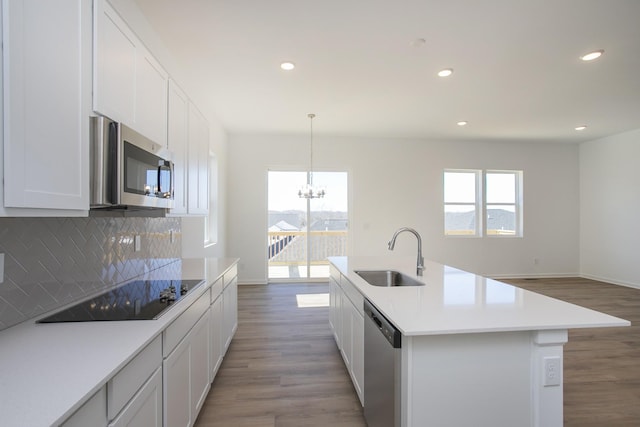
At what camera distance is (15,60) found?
890 millimetres

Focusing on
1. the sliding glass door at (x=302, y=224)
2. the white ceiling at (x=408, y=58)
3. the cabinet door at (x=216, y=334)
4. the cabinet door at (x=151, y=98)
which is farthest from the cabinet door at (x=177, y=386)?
the sliding glass door at (x=302, y=224)

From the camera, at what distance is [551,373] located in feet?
4.41

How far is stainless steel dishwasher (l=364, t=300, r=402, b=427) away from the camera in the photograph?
135cm

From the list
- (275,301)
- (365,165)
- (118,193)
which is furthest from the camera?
(365,165)

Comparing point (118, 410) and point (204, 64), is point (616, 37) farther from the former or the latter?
point (118, 410)

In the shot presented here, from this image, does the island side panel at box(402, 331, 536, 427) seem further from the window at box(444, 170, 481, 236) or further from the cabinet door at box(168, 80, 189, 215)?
the window at box(444, 170, 481, 236)

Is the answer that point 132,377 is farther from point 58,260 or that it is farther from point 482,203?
point 482,203

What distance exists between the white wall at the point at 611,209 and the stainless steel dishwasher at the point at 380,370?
6.38 metres

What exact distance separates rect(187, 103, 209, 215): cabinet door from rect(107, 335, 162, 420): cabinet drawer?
159cm

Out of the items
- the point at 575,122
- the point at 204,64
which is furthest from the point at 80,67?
the point at 575,122

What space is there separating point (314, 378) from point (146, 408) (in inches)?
61.0

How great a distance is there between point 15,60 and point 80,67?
0.34m

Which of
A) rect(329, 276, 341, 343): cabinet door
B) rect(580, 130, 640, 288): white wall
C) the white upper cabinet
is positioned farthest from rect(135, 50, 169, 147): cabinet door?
rect(580, 130, 640, 288): white wall

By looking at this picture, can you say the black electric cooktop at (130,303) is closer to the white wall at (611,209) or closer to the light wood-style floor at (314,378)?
the light wood-style floor at (314,378)
